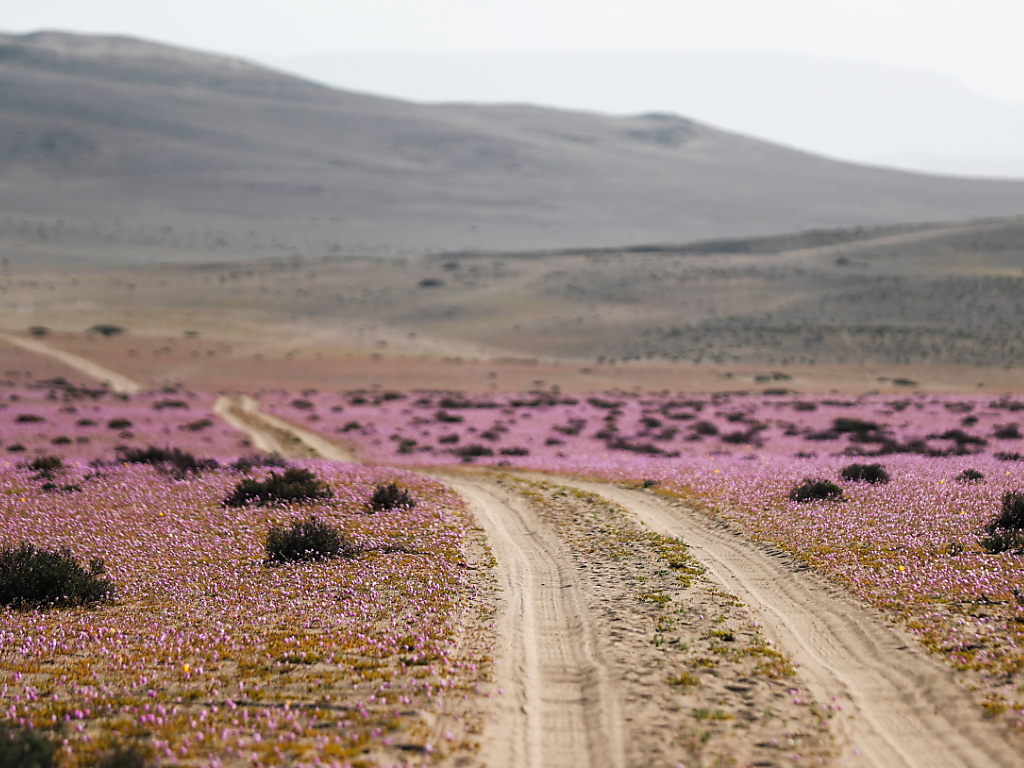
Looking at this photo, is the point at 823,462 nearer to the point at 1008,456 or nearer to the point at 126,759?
the point at 1008,456

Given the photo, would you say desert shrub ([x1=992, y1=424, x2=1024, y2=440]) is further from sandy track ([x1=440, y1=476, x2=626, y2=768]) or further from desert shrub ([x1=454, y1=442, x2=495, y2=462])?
sandy track ([x1=440, y1=476, x2=626, y2=768])

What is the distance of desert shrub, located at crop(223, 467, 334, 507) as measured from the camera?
15.4 metres

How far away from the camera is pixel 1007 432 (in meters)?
25.7

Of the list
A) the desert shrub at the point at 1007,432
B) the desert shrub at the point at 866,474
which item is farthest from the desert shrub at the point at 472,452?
the desert shrub at the point at 1007,432

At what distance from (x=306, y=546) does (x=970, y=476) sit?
11924mm

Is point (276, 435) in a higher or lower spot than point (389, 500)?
lower

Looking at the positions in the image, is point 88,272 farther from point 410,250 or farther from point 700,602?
point 700,602

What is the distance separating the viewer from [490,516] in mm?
14898

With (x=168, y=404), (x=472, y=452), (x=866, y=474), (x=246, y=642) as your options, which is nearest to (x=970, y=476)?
(x=866, y=474)

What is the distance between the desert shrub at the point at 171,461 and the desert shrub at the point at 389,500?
512 centimetres

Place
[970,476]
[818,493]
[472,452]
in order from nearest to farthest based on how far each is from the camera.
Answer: [818,493]
[970,476]
[472,452]

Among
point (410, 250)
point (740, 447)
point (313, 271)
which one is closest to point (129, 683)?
point (740, 447)

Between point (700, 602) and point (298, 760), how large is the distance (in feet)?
16.9

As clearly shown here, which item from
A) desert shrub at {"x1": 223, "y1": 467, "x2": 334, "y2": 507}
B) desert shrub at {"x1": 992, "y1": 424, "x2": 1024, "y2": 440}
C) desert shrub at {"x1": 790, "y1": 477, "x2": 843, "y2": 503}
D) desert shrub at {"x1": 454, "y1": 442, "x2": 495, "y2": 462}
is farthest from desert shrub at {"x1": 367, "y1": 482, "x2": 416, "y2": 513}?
desert shrub at {"x1": 992, "y1": 424, "x2": 1024, "y2": 440}
